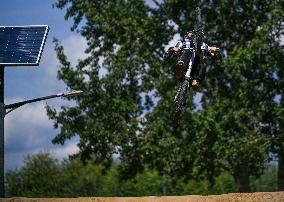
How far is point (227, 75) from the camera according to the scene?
31500mm

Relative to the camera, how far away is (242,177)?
32062 mm

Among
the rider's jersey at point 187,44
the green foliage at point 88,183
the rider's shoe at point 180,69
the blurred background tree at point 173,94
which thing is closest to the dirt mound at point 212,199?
the rider's shoe at point 180,69

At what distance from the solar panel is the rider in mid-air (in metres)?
7.79

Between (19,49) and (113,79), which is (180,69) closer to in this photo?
(19,49)

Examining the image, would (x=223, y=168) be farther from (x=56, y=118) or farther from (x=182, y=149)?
(x=56, y=118)

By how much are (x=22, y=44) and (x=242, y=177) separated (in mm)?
14947

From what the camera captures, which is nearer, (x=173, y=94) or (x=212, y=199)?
(x=212, y=199)

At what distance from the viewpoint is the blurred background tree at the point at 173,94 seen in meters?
29.7

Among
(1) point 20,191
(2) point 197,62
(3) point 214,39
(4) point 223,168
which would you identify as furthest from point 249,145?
(1) point 20,191

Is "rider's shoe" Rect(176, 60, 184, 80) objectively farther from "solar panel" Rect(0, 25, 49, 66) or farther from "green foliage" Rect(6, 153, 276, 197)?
"green foliage" Rect(6, 153, 276, 197)

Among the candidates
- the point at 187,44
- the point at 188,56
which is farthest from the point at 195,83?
the point at 187,44

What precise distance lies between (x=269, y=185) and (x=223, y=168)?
43.9 metres

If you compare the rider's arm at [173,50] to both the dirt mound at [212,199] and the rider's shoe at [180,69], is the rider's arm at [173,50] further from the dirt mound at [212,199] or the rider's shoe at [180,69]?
the dirt mound at [212,199]

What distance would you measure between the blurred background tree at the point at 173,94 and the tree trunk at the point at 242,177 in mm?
63
